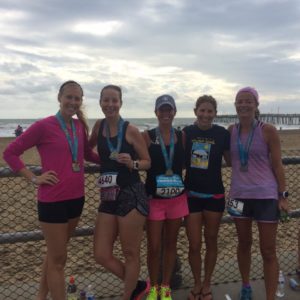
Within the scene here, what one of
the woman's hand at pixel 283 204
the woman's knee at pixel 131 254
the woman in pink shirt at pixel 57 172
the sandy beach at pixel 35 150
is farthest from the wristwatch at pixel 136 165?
the sandy beach at pixel 35 150

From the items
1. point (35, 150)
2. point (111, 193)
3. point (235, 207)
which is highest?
point (111, 193)

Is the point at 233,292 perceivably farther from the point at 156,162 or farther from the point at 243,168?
the point at 156,162

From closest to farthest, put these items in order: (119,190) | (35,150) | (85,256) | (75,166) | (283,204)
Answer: (75,166)
(119,190)
(283,204)
(85,256)
(35,150)

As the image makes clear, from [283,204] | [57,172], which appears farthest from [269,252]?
[57,172]

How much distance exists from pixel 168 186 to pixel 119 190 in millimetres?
474

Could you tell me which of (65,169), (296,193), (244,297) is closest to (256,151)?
(244,297)

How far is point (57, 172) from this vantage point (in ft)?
10.7

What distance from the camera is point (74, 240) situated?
643cm

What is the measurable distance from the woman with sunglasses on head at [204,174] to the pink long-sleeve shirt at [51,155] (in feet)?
3.73

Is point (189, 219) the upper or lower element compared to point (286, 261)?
upper

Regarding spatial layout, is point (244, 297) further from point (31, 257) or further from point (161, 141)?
point (31, 257)

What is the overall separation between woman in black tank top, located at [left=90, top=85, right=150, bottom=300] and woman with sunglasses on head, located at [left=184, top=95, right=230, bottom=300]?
53 cm

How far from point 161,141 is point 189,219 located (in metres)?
0.83

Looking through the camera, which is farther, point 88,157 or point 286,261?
point 286,261
